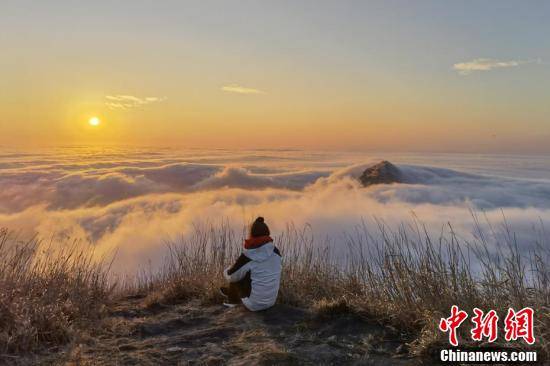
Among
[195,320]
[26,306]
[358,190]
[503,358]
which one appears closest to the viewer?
[503,358]

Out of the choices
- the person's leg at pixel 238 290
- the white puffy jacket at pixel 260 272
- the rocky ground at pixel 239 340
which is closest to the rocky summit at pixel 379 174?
the person's leg at pixel 238 290

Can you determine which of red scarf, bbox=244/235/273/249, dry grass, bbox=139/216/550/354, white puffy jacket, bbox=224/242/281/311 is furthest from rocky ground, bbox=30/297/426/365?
red scarf, bbox=244/235/273/249

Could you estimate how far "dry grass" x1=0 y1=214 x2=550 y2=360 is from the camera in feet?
15.1

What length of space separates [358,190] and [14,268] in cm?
7572

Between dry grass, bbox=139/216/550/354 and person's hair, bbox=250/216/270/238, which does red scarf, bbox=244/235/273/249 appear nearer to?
person's hair, bbox=250/216/270/238

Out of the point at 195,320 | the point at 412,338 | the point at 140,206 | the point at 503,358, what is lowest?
the point at 140,206

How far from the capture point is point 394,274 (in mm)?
5645

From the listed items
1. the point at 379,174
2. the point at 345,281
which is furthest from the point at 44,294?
the point at 379,174

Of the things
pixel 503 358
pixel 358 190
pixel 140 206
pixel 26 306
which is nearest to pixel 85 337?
pixel 26 306

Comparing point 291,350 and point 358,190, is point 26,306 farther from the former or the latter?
point 358,190

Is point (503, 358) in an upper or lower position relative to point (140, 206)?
upper

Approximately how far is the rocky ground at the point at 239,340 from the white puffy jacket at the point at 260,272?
7.1 inches

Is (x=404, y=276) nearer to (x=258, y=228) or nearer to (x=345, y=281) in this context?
(x=345, y=281)

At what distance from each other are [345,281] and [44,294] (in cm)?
443
